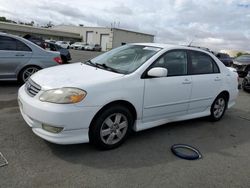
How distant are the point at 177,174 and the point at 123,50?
98.2 inches

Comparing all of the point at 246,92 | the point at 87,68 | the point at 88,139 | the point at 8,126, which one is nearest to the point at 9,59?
the point at 8,126

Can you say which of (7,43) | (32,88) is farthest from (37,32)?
(32,88)

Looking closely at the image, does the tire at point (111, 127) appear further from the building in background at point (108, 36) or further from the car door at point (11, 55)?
the building in background at point (108, 36)

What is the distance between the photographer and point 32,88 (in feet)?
11.9

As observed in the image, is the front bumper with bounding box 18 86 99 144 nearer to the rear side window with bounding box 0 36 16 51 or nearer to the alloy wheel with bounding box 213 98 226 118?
the alloy wheel with bounding box 213 98 226 118

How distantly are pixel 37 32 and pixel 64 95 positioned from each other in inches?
2478

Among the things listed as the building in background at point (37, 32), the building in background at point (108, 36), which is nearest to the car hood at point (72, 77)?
the building in background at point (108, 36)

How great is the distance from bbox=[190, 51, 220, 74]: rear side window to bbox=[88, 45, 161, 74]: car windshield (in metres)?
0.90

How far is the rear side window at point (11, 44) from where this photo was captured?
699 centimetres

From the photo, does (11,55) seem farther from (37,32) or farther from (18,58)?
(37,32)

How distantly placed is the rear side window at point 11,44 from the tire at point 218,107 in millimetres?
5355

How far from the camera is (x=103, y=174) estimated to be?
308 centimetres

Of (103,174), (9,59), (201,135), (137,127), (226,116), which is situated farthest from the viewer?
(9,59)

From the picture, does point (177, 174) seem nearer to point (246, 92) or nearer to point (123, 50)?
point (123, 50)
